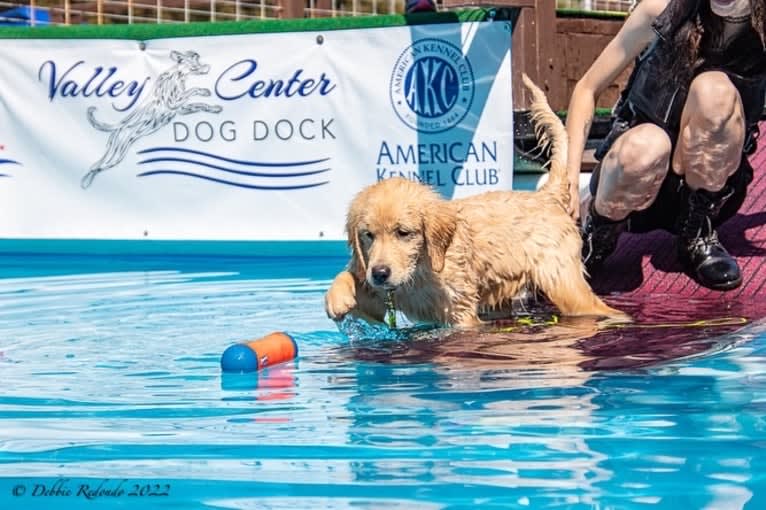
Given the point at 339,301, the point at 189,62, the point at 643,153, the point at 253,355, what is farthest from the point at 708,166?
the point at 189,62

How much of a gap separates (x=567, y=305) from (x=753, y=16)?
1241 mm

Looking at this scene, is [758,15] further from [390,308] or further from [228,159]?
[228,159]

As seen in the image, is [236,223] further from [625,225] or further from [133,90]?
[625,225]

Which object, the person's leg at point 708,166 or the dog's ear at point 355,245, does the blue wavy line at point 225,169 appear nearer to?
the person's leg at point 708,166

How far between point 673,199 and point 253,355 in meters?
2.17

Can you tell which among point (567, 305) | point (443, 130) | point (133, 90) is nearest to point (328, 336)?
point (567, 305)

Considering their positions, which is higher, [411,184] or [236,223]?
[411,184]

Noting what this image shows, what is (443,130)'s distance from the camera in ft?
24.0

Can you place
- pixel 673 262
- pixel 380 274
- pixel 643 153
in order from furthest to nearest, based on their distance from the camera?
Answer: pixel 673 262 → pixel 643 153 → pixel 380 274

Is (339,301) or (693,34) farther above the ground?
(693,34)

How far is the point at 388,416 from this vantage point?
3.17 metres

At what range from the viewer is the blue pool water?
8.29ft

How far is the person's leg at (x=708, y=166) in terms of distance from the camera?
4.79 m

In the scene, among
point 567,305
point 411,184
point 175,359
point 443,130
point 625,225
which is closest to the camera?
point 175,359
